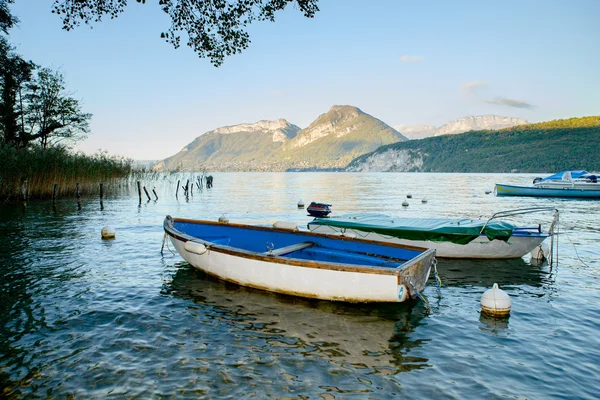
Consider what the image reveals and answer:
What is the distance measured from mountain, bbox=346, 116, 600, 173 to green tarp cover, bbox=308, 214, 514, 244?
376 feet

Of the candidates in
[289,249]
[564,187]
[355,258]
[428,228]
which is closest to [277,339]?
[289,249]

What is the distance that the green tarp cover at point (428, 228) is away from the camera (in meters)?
12.2

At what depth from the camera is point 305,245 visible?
10445 millimetres

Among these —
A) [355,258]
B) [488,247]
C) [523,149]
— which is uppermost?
[523,149]

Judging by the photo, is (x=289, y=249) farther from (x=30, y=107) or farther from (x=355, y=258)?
(x=30, y=107)

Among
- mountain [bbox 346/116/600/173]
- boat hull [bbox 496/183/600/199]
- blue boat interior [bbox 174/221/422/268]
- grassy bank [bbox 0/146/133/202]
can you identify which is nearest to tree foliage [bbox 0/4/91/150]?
grassy bank [bbox 0/146/133/202]

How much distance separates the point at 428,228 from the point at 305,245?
4.75 metres

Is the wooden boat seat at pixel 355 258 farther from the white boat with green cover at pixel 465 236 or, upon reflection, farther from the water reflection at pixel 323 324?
the white boat with green cover at pixel 465 236

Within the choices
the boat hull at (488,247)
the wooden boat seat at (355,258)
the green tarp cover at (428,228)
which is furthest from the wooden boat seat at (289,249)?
the green tarp cover at (428,228)

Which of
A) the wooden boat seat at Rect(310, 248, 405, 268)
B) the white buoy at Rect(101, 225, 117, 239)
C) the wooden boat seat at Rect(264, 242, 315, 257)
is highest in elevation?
the wooden boat seat at Rect(264, 242, 315, 257)

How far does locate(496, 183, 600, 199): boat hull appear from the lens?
38.1 m

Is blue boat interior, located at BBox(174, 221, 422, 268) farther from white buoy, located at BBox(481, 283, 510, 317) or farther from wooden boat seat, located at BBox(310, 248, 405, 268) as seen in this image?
white buoy, located at BBox(481, 283, 510, 317)

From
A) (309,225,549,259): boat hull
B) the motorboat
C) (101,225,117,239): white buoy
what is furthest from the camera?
the motorboat

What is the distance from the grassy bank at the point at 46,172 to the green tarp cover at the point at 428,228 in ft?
70.1
